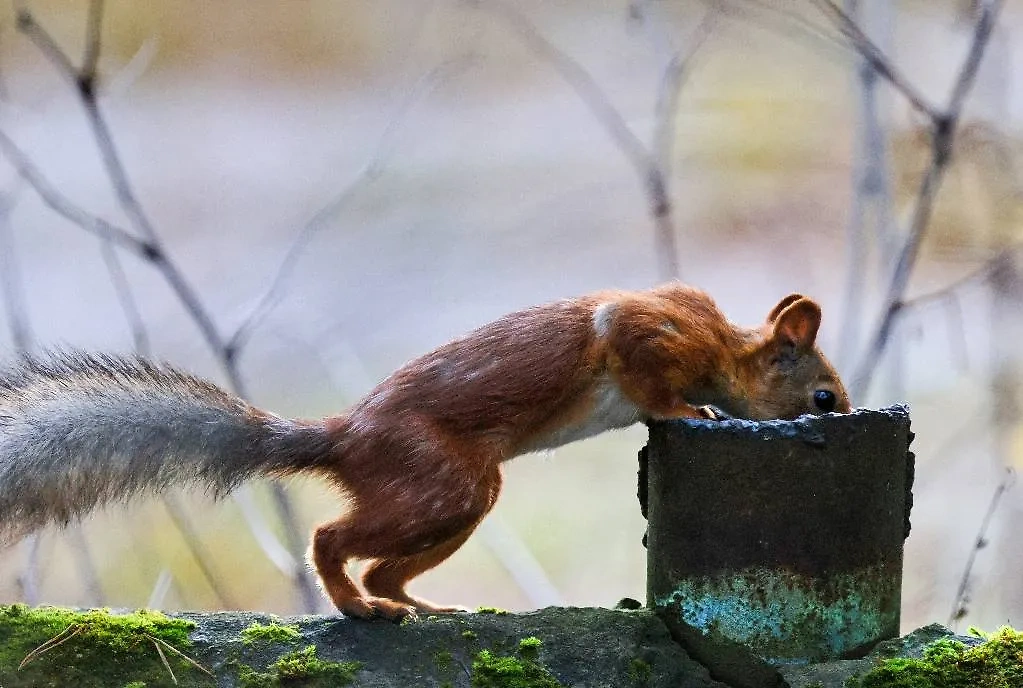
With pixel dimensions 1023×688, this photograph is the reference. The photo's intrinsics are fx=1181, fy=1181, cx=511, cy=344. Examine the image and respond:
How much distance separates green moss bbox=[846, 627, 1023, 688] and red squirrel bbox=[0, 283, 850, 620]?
1.74ft

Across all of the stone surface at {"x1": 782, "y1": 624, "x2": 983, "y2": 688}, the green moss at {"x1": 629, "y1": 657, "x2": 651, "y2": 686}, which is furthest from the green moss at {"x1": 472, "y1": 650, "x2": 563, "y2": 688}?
the stone surface at {"x1": 782, "y1": 624, "x2": 983, "y2": 688}

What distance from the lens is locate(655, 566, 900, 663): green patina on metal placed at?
1794mm

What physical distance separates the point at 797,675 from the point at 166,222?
2729 millimetres

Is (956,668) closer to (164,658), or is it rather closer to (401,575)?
(401,575)

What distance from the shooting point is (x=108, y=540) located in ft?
14.2

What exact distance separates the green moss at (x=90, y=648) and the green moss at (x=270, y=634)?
9cm

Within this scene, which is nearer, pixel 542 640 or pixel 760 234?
pixel 542 640

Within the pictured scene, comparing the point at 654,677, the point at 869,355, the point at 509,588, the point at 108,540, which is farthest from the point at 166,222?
the point at 654,677

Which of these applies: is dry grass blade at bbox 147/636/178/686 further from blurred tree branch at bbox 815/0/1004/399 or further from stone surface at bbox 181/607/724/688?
blurred tree branch at bbox 815/0/1004/399

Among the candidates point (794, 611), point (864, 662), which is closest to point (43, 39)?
point (794, 611)

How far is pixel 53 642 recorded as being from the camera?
1.81 meters

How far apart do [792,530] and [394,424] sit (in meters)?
0.65

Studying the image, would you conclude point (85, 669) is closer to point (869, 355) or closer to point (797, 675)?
point (797, 675)

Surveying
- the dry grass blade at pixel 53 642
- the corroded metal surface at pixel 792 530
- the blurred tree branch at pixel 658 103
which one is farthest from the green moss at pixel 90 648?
the blurred tree branch at pixel 658 103
